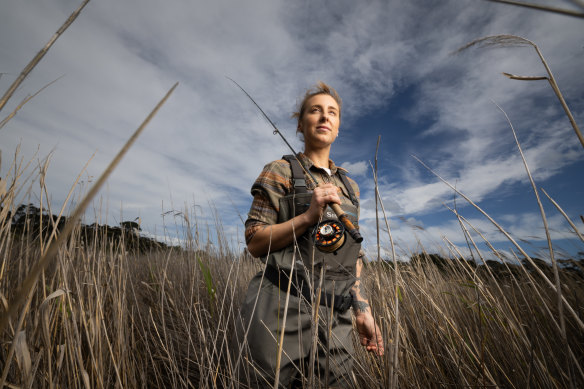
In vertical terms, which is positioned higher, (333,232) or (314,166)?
(314,166)

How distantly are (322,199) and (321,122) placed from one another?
2.60 feet

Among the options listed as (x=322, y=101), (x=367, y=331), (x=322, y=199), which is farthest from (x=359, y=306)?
(x=322, y=101)

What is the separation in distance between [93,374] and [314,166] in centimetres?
154

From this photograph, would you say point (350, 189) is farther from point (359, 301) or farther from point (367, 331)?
point (367, 331)

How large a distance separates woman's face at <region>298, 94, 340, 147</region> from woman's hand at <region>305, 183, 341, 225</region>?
0.64 meters

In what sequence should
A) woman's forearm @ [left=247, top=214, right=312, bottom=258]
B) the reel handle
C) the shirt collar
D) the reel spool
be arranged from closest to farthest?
the reel handle
the reel spool
woman's forearm @ [left=247, top=214, right=312, bottom=258]
the shirt collar

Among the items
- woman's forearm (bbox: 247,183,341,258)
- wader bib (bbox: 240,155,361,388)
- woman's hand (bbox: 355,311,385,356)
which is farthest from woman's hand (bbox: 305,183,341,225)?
woman's hand (bbox: 355,311,385,356)

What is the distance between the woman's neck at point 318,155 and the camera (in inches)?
79.2

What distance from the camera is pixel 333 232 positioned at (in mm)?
1390

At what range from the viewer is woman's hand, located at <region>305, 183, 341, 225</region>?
1.38 meters

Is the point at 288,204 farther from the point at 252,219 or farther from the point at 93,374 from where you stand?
the point at 93,374

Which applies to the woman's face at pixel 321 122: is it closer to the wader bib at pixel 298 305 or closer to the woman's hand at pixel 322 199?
the wader bib at pixel 298 305

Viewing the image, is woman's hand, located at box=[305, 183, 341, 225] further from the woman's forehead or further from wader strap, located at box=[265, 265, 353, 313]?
the woman's forehead

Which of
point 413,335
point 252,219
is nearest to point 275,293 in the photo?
point 252,219
